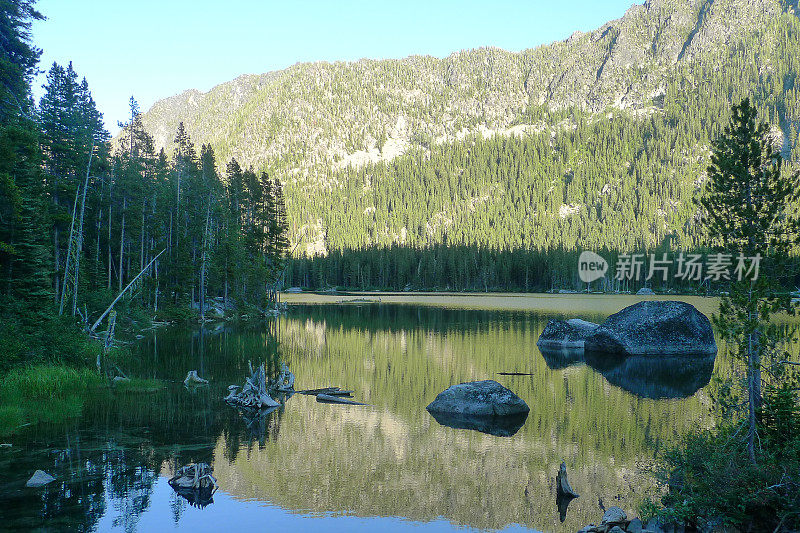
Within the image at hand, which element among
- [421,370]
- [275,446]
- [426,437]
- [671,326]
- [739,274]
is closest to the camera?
[739,274]

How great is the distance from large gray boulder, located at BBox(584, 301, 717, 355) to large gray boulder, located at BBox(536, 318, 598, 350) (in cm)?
194

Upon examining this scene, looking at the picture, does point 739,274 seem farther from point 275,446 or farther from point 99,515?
point 99,515

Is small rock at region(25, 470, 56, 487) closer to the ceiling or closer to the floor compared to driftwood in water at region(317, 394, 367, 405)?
closer to the ceiling

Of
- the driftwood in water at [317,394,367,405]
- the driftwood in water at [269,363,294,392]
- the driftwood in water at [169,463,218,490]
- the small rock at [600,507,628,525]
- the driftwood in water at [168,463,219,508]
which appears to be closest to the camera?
the small rock at [600,507,628,525]

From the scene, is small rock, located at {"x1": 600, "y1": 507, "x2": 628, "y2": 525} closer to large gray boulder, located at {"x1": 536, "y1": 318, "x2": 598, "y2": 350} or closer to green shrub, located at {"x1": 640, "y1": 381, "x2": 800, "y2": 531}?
green shrub, located at {"x1": 640, "y1": 381, "x2": 800, "y2": 531}

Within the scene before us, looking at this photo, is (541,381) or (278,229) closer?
(541,381)

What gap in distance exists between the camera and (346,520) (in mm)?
11070

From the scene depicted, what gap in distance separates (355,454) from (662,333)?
27576 mm

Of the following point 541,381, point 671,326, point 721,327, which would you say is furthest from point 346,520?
point 671,326

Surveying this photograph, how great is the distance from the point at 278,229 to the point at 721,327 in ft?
227

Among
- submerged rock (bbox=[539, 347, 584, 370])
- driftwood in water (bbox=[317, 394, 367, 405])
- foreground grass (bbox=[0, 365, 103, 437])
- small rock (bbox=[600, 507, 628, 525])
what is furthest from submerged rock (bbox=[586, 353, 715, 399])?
foreground grass (bbox=[0, 365, 103, 437])

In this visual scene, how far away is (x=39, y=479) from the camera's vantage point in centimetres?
1220

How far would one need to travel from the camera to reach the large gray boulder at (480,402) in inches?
781

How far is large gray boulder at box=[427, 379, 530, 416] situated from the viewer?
1984 cm
